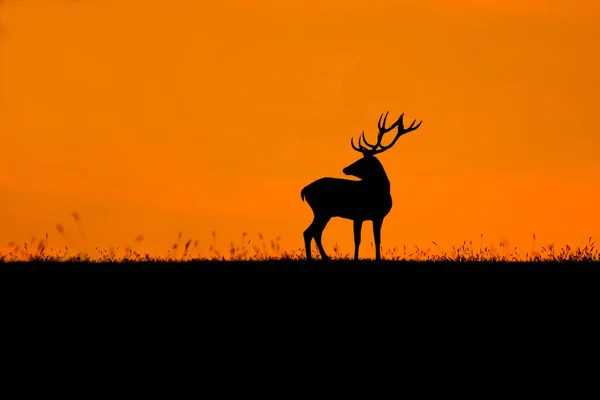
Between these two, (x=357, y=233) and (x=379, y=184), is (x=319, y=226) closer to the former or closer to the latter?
(x=357, y=233)

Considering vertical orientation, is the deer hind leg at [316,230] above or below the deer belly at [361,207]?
below

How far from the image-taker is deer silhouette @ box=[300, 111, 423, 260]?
17.8m

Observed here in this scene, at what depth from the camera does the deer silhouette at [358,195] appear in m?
17.8

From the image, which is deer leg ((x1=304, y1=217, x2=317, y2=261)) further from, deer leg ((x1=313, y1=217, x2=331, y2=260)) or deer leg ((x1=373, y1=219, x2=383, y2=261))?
deer leg ((x1=373, y1=219, x2=383, y2=261))
